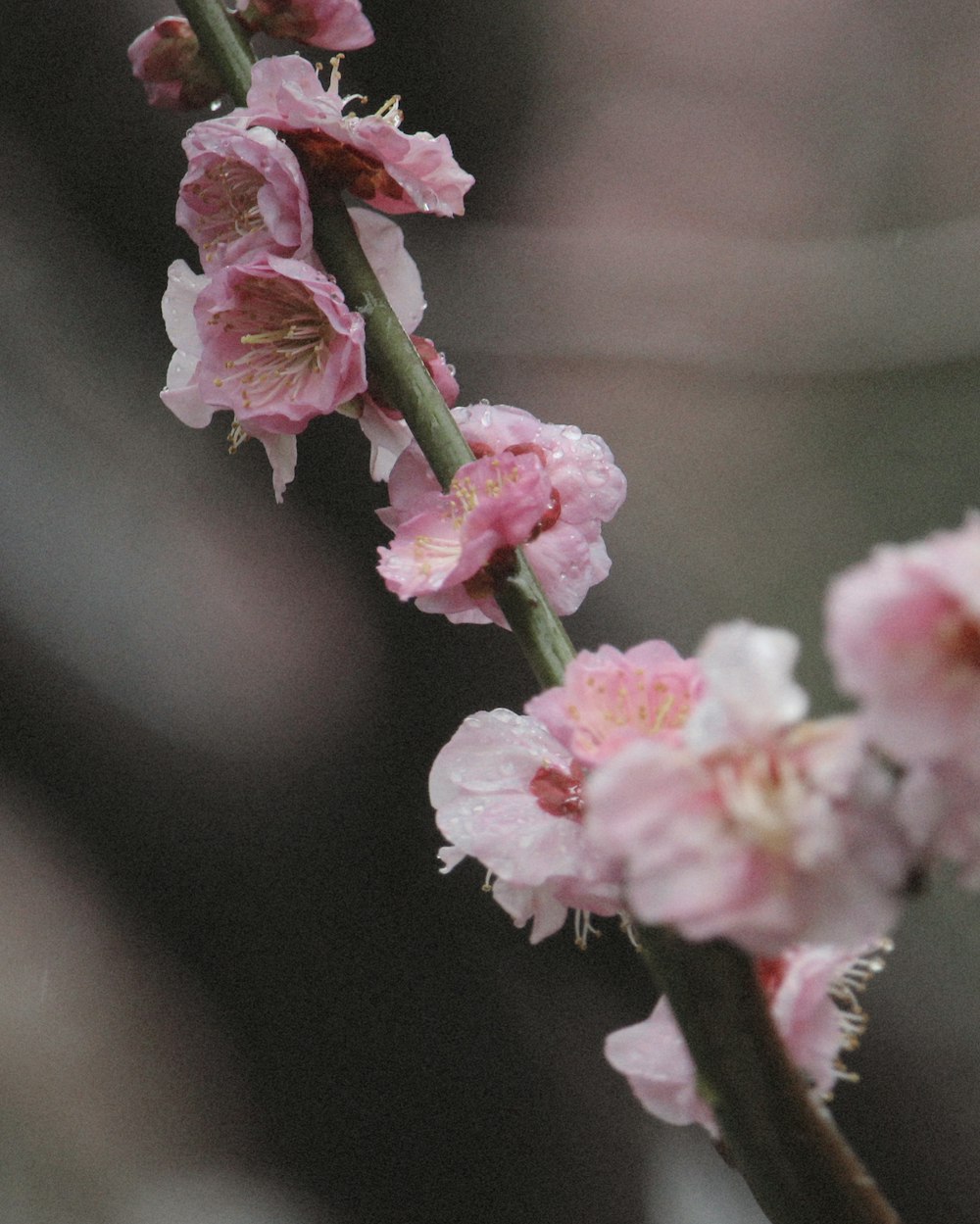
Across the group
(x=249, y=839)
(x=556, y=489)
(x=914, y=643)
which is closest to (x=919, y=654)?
(x=914, y=643)

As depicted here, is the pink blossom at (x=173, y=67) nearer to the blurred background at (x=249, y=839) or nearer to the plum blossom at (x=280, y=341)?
the plum blossom at (x=280, y=341)

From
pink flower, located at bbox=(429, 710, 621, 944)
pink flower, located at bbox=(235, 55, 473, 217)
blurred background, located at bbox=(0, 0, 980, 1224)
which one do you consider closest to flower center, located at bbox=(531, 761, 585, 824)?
pink flower, located at bbox=(429, 710, 621, 944)

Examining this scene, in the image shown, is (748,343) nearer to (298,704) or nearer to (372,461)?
(298,704)

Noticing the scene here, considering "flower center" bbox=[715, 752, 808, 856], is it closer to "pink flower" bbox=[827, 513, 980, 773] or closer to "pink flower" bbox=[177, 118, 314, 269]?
"pink flower" bbox=[827, 513, 980, 773]

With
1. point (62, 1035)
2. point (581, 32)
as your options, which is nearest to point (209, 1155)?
point (62, 1035)

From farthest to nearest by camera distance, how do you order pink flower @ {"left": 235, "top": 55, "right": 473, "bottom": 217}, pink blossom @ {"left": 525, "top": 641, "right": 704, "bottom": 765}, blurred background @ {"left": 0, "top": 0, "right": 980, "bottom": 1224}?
blurred background @ {"left": 0, "top": 0, "right": 980, "bottom": 1224} < pink flower @ {"left": 235, "top": 55, "right": 473, "bottom": 217} < pink blossom @ {"left": 525, "top": 641, "right": 704, "bottom": 765}

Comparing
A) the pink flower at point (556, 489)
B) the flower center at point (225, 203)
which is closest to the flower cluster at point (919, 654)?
the pink flower at point (556, 489)

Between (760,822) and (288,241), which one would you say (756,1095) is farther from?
(288,241)

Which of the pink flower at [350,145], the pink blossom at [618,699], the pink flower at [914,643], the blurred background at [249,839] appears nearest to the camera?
the pink flower at [914,643]
